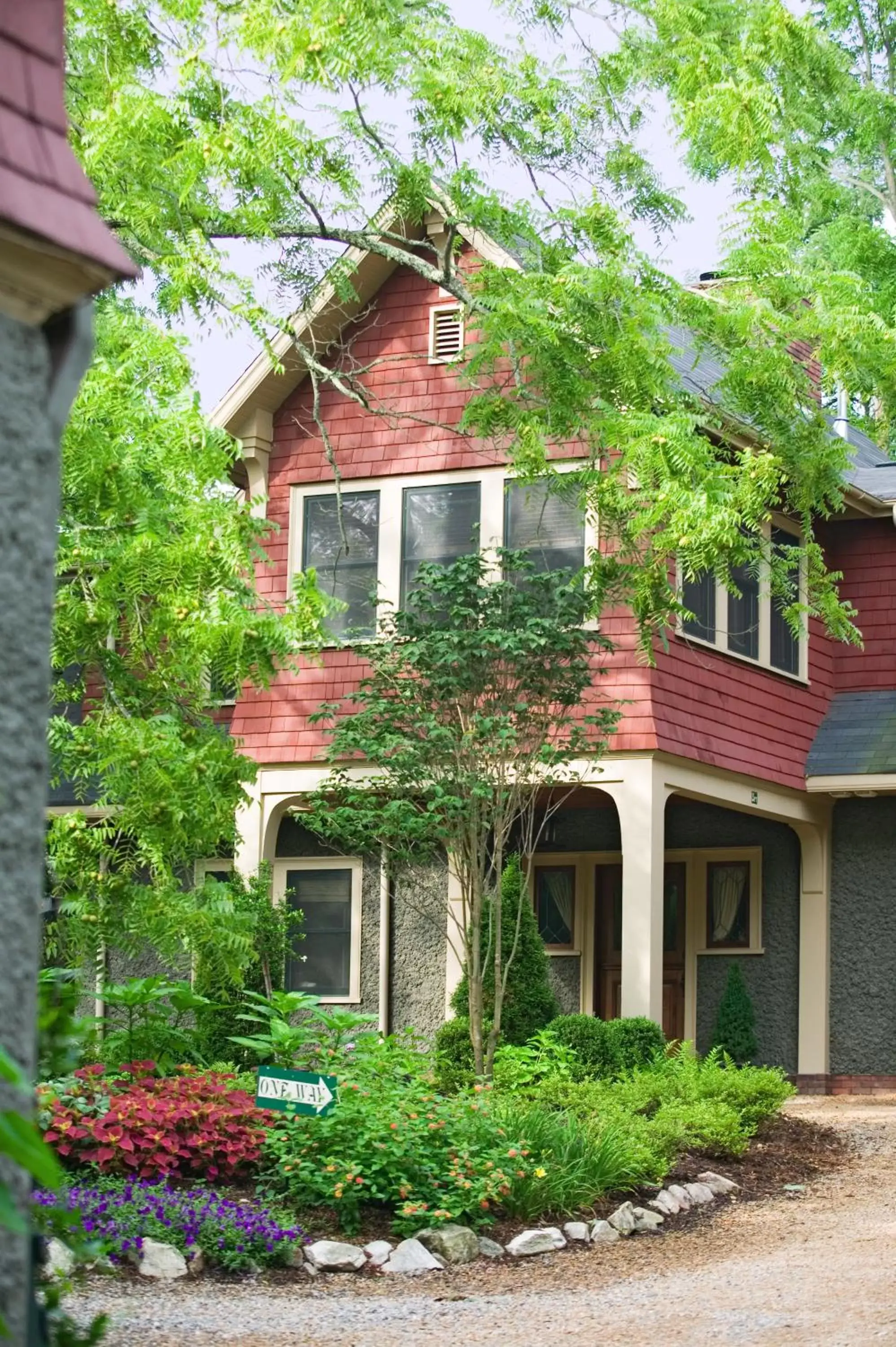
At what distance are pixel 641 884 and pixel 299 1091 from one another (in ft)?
22.5

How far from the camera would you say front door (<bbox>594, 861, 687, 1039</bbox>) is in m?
18.5

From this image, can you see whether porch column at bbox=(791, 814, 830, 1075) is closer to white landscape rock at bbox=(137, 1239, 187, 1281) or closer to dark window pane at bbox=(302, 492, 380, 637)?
dark window pane at bbox=(302, 492, 380, 637)

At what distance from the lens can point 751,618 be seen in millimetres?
17578

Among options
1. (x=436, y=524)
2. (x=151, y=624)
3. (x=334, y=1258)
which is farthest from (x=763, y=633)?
(x=334, y=1258)

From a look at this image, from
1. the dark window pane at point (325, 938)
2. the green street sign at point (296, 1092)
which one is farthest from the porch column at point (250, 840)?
the green street sign at point (296, 1092)

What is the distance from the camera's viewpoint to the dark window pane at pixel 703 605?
16.5 meters

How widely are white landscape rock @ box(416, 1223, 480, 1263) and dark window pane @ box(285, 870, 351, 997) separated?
9.04 metres

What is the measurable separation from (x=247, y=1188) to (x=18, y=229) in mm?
6994

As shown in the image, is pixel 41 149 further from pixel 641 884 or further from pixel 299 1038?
pixel 641 884

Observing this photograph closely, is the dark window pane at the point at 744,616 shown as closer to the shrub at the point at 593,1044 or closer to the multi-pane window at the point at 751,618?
the multi-pane window at the point at 751,618

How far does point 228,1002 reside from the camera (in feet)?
44.9

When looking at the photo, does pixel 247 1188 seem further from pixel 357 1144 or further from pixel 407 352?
pixel 407 352

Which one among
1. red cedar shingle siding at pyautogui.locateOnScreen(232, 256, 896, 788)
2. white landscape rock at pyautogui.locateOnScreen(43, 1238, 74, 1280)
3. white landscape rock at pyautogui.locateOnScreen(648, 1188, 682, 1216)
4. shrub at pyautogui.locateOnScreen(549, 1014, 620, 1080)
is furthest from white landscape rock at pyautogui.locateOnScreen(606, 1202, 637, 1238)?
red cedar shingle siding at pyautogui.locateOnScreen(232, 256, 896, 788)

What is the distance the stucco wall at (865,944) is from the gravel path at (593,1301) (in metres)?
8.05
